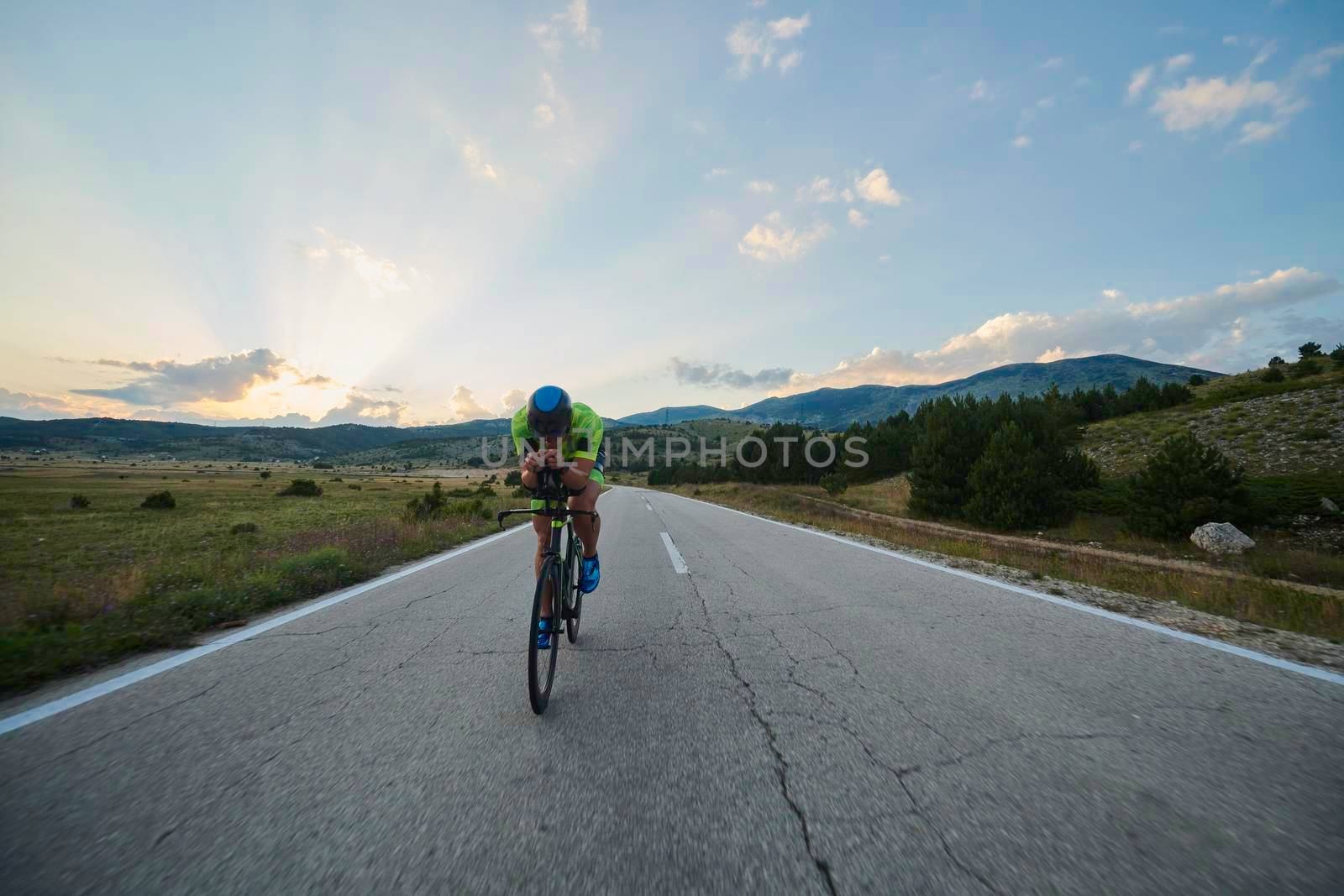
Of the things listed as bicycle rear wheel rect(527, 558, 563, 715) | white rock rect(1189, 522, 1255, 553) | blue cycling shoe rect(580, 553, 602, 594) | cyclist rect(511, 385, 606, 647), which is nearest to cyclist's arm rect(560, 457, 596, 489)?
cyclist rect(511, 385, 606, 647)

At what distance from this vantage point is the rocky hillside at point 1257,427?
23.9 m

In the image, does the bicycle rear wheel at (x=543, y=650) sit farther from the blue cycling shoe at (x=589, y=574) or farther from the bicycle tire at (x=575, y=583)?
the blue cycling shoe at (x=589, y=574)

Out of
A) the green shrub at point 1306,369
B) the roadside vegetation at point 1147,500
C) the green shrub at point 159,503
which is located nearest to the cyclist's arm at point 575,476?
the roadside vegetation at point 1147,500

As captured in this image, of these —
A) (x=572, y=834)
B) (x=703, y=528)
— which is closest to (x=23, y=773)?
(x=572, y=834)

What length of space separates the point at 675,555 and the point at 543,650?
17.6 ft

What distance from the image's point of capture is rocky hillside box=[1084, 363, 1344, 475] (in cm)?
2392

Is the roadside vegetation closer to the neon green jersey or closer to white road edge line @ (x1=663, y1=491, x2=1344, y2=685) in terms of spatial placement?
white road edge line @ (x1=663, y1=491, x2=1344, y2=685)

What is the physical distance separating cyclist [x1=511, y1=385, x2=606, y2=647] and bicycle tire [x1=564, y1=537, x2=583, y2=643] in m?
0.05

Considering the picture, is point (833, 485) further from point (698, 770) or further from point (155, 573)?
point (698, 770)

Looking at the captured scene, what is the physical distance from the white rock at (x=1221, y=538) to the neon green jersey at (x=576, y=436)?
2279 centimetres

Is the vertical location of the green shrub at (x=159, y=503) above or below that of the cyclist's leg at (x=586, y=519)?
below

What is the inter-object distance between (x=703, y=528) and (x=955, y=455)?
20701 mm

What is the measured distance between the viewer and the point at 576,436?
13.2 ft

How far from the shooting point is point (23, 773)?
2.21m
